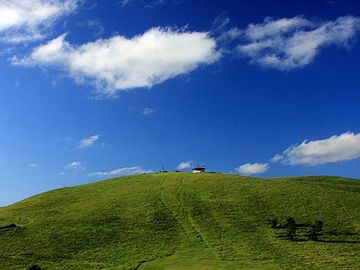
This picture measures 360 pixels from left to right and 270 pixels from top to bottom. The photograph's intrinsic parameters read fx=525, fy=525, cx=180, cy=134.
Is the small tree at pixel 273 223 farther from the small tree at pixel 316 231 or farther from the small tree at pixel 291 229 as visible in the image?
the small tree at pixel 316 231

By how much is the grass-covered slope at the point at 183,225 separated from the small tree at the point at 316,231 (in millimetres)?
1012

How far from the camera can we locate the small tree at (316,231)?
7280 centimetres

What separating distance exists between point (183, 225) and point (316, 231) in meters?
19.3

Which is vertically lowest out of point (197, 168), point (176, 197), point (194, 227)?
point (194, 227)

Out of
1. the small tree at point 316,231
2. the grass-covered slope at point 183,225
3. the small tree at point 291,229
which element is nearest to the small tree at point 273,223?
the grass-covered slope at point 183,225

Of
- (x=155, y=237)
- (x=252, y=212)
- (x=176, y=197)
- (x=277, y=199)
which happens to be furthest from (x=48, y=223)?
(x=277, y=199)

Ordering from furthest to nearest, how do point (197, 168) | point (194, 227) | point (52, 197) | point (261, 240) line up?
1. point (197, 168)
2. point (52, 197)
3. point (194, 227)
4. point (261, 240)

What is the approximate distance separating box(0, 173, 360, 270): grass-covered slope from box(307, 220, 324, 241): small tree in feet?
3.32

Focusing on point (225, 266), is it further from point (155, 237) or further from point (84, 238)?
point (84, 238)

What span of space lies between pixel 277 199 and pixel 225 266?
1411 inches

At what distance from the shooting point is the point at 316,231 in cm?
7444

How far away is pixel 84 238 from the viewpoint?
7300 centimetres

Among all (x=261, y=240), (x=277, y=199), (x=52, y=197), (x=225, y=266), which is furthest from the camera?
(x=52, y=197)

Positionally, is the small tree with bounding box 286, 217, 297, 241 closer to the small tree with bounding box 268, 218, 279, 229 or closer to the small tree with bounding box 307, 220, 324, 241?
the small tree with bounding box 307, 220, 324, 241
